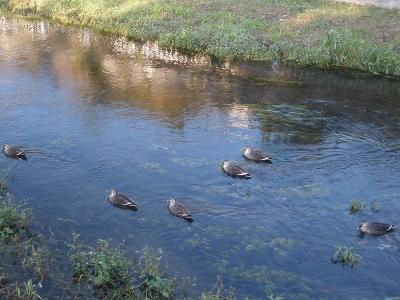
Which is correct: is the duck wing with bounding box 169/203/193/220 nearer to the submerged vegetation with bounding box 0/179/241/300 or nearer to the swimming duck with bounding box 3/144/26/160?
the submerged vegetation with bounding box 0/179/241/300

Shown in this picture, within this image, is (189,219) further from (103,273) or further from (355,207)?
(355,207)

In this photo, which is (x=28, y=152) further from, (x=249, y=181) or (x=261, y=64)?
(x=261, y=64)

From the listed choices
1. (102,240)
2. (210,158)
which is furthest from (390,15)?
(102,240)

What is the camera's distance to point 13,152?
13430mm

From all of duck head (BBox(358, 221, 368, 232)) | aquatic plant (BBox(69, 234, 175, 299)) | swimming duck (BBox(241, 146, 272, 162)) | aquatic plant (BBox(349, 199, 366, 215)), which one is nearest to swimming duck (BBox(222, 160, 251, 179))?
swimming duck (BBox(241, 146, 272, 162))

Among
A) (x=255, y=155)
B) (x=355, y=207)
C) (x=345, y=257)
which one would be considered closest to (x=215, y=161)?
(x=255, y=155)

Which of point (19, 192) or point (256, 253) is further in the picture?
point (19, 192)

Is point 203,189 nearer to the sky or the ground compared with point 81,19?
nearer to the ground

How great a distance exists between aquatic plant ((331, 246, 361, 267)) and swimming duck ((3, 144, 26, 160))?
302 inches

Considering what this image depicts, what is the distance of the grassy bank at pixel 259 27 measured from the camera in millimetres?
20781

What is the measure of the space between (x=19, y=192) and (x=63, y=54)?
36.0ft

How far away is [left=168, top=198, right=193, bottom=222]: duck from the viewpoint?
438 inches

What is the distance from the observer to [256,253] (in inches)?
407

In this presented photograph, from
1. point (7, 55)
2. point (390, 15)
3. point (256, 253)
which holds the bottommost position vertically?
point (256, 253)
